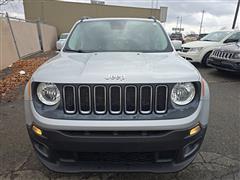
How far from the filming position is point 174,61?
8.22ft

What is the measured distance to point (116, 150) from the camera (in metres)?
1.97

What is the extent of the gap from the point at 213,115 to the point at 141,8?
108 ft

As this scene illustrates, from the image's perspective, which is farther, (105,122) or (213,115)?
(213,115)

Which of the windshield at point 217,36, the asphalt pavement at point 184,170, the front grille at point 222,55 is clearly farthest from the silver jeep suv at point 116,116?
the windshield at point 217,36

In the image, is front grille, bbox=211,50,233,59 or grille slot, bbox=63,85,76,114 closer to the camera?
grille slot, bbox=63,85,76,114

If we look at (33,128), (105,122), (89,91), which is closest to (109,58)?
(89,91)

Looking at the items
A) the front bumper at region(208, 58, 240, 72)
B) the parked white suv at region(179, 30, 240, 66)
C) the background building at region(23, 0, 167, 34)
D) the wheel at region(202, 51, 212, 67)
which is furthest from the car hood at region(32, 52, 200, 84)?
the background building at region(23, 0, 167, 34)

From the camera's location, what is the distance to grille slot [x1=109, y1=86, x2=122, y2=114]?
6.43 feet

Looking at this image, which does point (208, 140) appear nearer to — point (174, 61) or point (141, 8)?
point (174, 61)

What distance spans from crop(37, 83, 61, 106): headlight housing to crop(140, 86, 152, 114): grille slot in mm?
740

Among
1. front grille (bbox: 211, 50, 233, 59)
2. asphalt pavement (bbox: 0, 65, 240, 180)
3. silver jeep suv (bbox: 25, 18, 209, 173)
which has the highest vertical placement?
silver jeep suv (bbox: 25, 18, 209, 173)

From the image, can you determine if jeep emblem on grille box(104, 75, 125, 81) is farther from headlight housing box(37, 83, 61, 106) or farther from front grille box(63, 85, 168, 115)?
headlight housing box(37, 83, 61, 106)

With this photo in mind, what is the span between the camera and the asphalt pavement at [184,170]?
254cm

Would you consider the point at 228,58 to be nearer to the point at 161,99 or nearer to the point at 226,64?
the point at 226,64
